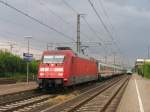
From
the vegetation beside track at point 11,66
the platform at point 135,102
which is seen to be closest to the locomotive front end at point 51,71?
the platform at point 135,102

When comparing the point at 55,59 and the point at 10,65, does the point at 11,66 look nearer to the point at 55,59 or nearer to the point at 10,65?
the point at 10,65

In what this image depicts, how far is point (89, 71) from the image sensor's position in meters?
45.8

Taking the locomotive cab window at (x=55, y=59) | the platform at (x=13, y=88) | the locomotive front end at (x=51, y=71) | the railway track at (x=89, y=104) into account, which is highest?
the locomotive cab window at (x=55, y=59)

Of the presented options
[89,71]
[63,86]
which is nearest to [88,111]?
[63,86]

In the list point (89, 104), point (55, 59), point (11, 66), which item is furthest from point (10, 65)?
point (89, 104)

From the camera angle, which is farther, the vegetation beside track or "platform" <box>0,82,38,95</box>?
the vegetation beside track

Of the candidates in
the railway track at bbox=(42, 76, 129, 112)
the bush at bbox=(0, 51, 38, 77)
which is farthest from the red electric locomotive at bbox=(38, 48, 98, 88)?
the bush at bbox=(0, 51, 38, 77)

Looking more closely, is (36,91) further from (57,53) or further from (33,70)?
(33,70)

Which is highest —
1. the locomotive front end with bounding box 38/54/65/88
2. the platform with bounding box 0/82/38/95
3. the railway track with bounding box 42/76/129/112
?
the locomotive front end with bounding box 38/54/65/88

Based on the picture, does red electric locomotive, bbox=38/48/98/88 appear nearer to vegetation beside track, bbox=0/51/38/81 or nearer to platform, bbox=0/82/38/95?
platform, bbox=0/82/38/95

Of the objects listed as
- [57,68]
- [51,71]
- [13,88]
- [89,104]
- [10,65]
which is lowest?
[89,104]

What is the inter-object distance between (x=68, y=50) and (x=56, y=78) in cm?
280

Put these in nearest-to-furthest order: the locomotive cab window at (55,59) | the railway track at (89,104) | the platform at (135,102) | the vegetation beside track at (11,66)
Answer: the railway track at (89,104) → the platform at (135,102) → the locomotive cab window at (55,59) → the vegetation beside track at (11,66)

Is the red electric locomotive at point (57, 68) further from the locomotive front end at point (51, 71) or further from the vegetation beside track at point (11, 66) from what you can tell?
the vegetation beside track at point (11, 66)
